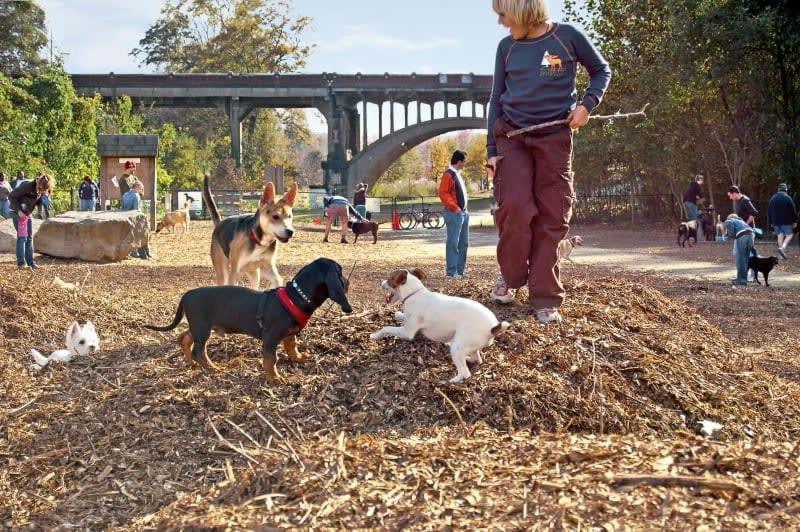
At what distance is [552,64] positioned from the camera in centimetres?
591

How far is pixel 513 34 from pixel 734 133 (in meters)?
28.4

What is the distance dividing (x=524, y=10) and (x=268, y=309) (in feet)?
8.14

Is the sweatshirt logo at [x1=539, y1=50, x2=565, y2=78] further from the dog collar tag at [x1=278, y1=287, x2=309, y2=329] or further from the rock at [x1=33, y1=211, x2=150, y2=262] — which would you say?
the rock at [x1=33, y1=211, x2=150, y2=262]

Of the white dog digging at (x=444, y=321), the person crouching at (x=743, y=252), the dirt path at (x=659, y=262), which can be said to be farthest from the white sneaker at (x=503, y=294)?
the dirt path at (x=659, y=262)

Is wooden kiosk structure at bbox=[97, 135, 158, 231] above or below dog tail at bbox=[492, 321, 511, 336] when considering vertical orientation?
above

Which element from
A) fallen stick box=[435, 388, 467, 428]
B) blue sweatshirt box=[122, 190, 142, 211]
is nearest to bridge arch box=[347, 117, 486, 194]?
blue sweatshirt box=[122, 190, 142, 211]

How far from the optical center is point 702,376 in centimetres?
562

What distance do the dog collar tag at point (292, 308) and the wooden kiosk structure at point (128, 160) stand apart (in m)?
19.4

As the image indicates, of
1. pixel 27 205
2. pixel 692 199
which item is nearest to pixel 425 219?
pixel 692 199

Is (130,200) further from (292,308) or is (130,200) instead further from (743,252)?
(292,308)

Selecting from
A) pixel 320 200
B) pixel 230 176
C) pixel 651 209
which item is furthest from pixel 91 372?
pixel 230 176

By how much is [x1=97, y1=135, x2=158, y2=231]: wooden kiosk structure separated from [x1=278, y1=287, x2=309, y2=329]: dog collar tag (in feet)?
63.5

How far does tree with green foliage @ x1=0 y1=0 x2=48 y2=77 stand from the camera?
210 feet

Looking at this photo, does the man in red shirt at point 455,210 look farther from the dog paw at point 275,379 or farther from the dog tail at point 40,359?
the dog paw at point 275,379
